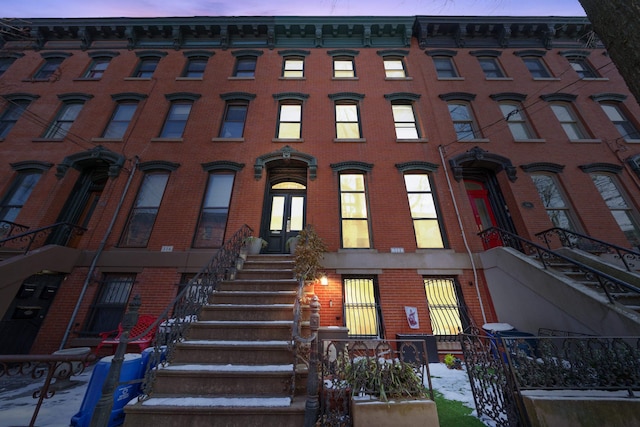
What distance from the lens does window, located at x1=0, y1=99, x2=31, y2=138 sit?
11.3 m

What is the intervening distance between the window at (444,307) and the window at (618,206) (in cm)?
711

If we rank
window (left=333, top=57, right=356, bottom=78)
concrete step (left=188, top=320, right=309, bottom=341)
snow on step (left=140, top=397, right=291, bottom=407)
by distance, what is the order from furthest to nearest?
window (left=333, top=57, right=356, bottom=78) → concrete step (left=188, top=320, right=309, bottom=341) → snow on step (left=140, top=397, right=291, bottom=407)

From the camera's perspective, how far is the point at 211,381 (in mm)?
3871

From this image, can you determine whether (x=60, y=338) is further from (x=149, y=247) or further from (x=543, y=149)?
(x=543, y=149)

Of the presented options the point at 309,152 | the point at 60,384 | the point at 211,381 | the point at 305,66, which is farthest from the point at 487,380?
the point at 305,66

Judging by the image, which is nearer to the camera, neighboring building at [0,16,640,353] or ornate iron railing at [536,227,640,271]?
neighboring building at [0,16,640,353]

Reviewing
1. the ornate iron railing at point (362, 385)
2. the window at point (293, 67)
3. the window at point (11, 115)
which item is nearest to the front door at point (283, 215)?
the ornate iron railing at point (362, 385)

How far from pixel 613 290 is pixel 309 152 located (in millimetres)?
9723

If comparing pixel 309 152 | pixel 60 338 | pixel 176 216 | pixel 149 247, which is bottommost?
pixel 60 338

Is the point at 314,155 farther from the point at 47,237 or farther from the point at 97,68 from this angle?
the point at 97,68

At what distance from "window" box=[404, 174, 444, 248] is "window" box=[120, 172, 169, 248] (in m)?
9.74

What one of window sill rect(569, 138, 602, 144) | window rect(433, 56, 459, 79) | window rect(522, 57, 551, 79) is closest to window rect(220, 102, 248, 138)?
window rect(433, 56, 459, 79)

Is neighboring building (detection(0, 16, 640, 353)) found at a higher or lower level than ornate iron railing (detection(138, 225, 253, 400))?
higher

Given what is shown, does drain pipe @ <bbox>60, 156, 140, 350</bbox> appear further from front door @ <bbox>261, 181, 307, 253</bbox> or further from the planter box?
the planter box
